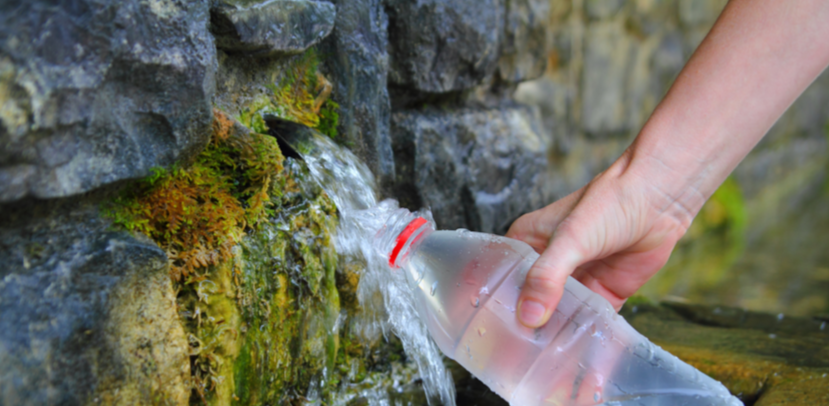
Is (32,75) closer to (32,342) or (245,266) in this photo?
(32,342)

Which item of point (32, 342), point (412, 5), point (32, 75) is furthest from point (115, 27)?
→ point (412, 5)

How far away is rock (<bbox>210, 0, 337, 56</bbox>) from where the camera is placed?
50.7 inches

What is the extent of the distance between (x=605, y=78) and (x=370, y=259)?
2518 millimetres

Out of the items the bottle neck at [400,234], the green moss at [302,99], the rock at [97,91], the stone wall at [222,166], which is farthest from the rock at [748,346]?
the rock at [97,91]

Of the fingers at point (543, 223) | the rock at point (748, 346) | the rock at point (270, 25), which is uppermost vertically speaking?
the rock at point (270, 25)

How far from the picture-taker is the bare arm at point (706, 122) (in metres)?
1.21

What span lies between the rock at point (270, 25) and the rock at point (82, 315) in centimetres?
50

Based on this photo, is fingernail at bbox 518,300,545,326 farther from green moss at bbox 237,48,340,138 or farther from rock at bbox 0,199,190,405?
green moss at bbox 237,48,340,138

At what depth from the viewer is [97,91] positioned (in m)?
0.98

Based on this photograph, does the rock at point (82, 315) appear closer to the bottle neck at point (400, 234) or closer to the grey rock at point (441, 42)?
the bottle neck at point (400, 234)

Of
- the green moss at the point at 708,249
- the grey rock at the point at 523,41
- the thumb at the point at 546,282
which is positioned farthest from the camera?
the green moss at the point at 708,249

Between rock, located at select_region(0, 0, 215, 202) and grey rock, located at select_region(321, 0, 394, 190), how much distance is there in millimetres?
539

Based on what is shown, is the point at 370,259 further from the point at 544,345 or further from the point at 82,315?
the point at 82,315

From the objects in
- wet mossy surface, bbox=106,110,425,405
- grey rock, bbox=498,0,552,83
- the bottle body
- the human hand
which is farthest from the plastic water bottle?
grey rock, bbox=498,0,552,83
